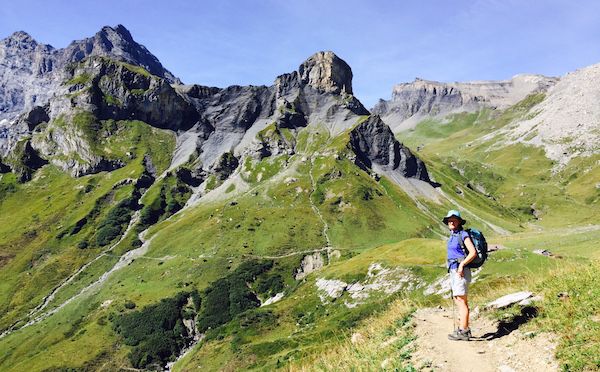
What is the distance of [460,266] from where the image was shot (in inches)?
650

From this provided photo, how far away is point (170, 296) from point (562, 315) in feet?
544

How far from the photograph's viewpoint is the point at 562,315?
48.4 feet

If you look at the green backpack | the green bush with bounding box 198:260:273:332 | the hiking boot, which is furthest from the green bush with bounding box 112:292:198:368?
A: the green backpack

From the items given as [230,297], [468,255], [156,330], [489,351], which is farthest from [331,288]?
[489,351]

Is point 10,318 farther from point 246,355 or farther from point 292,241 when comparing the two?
point 246,355

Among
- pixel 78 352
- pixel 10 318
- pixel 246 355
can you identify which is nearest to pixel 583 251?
pixel 246 355

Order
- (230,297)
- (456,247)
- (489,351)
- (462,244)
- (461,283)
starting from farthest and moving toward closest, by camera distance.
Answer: (230,297), (456,247), (462,244), (461,283), (489,351)

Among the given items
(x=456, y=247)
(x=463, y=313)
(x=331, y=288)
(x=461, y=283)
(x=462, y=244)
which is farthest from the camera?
(x=331, y=288)

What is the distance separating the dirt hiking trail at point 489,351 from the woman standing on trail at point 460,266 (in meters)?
0.50

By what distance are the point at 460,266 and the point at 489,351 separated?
3162 mm

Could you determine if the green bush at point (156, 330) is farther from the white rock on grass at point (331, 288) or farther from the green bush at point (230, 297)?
the white rock on grass at point (331, 288)

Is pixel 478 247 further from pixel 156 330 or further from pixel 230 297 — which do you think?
pixel 230 297

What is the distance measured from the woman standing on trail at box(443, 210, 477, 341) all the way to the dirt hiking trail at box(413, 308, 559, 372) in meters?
0.50

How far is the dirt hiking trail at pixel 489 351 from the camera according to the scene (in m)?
13.4
